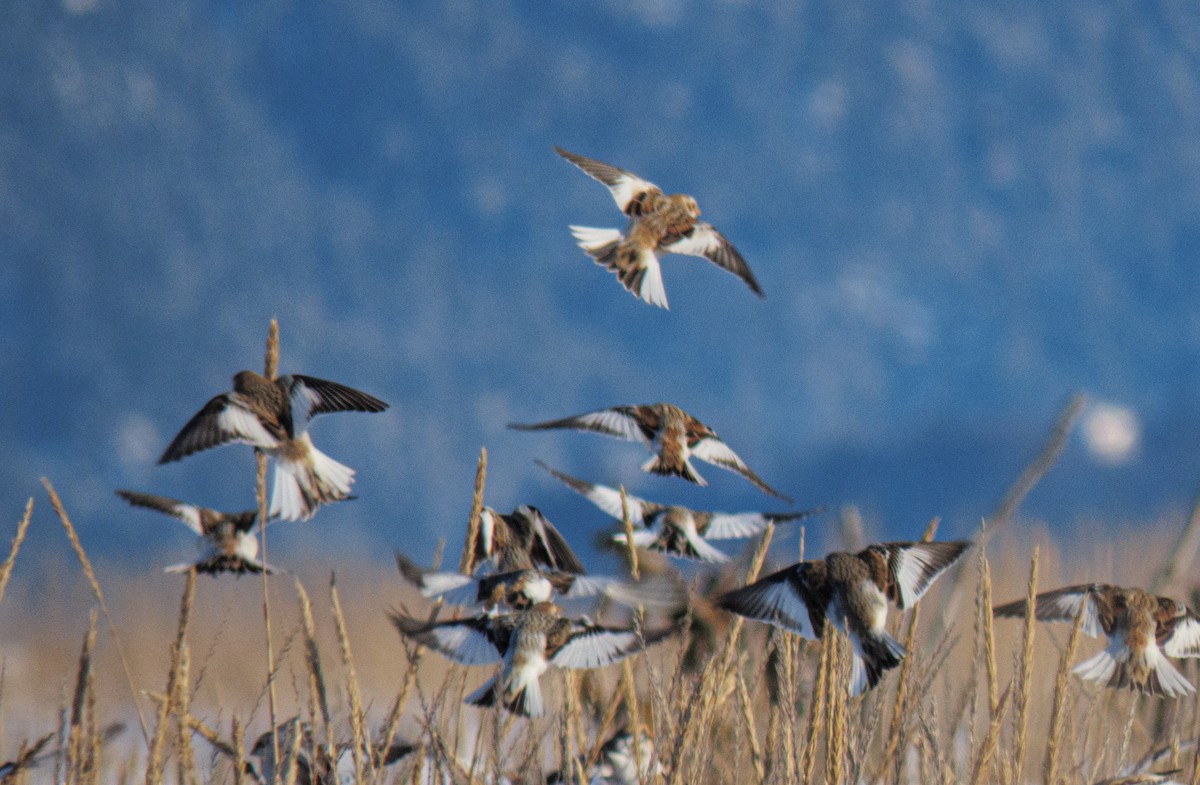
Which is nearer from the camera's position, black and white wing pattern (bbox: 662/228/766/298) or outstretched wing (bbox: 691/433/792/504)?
outstretched wing (bbox: 691/433/792/504)

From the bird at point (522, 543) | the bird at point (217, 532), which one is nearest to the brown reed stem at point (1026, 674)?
the bird at point (522, 543)

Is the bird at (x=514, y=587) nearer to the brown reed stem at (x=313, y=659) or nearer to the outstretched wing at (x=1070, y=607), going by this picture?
the brown reed stem at (x=313, y=659)

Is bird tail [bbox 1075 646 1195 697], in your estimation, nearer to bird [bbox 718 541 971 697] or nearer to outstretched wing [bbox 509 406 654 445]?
bird [bbox 718 541 971 697]

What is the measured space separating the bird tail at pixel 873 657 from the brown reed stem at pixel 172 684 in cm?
94

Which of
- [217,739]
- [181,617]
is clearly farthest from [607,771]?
[181,617]

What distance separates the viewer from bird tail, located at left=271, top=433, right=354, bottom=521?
5.19 feet

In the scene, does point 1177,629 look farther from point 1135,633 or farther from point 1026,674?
point 1026,674

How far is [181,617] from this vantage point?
1.69 meters

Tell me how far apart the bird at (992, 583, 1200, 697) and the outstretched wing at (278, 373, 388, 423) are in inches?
45.7

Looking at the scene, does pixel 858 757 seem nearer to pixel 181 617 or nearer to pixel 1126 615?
pixel 1126 615

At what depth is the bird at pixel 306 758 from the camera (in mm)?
1775

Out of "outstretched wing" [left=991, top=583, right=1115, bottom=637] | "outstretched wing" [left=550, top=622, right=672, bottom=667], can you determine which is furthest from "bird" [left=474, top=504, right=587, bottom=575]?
"outstretched wing" [left=991, top=583, right=1115, bottom=637]

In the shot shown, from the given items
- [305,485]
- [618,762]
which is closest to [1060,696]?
[618,762]

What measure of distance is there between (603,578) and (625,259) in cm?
90
